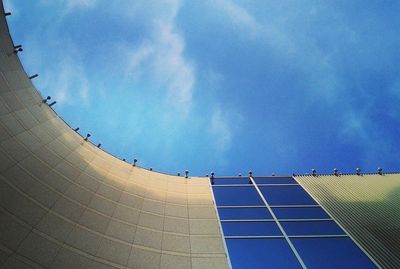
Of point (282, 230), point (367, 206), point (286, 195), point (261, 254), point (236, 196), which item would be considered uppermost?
point (236, 196)

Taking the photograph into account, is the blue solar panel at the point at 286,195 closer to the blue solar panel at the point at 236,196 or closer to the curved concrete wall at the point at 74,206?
the blue solar panel at the point at 236,196

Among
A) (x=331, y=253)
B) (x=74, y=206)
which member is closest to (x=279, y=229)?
(x=331, y=253)

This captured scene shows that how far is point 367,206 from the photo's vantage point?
56.5 ft

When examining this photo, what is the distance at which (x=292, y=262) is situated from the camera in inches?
492

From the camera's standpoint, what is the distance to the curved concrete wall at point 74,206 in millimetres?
10703

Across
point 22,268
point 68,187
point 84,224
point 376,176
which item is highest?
point 376,176

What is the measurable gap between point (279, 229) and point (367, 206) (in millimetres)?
5746

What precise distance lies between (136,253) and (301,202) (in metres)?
9.76

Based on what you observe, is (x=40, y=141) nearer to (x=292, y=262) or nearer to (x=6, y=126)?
(x=6, y=126)

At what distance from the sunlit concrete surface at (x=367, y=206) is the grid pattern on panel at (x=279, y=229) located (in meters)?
0.60

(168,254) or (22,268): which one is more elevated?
(168,254)

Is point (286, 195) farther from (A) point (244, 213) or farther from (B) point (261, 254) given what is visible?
(B) point (261, 254)

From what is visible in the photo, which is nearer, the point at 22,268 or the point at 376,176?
the point at 22,268

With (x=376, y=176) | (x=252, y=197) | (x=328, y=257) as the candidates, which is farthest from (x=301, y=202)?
(x=376, y=176)
